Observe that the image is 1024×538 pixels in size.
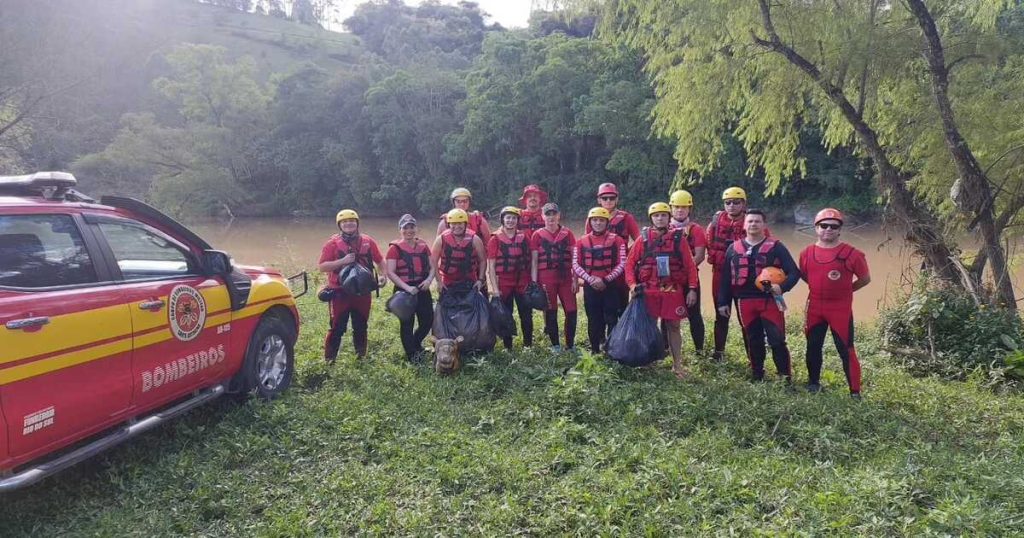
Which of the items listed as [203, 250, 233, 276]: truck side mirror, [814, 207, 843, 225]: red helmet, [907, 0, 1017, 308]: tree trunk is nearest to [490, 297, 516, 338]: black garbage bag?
[203, 250, 233, 276]: truck side mirror

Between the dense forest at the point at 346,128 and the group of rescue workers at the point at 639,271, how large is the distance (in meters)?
19.2

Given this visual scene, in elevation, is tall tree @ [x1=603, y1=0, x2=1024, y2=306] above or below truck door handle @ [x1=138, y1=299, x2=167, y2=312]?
above

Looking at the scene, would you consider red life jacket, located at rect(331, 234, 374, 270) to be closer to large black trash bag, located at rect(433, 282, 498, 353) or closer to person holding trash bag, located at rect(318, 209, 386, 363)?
person holding trash bag, located at rect(318, 209, 386, 363)

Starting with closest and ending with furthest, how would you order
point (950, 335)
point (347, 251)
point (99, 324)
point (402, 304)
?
point (99, 324) → point (402, 304) → point (347, 251) → point (950, 335)

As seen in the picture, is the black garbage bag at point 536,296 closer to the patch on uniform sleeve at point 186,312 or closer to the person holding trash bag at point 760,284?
the person holding trash bag at point 760,284

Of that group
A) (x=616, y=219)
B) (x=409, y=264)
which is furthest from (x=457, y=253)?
(x=616, y=219)

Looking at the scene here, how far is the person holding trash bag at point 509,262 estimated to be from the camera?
21.4 ft

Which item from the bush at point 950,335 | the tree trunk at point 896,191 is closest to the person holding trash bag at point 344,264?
the tree trunk at point 896,191

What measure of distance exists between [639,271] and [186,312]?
394cm

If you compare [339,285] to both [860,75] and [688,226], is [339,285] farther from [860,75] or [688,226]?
[860,75]

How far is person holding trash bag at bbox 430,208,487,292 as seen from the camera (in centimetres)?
637

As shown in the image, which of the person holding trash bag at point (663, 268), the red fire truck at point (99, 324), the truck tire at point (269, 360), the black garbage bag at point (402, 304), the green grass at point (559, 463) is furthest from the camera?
the black garbage bag at point (402, 304)

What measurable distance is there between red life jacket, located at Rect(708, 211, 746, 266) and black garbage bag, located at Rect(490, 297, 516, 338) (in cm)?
231

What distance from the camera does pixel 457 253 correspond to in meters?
6.37
